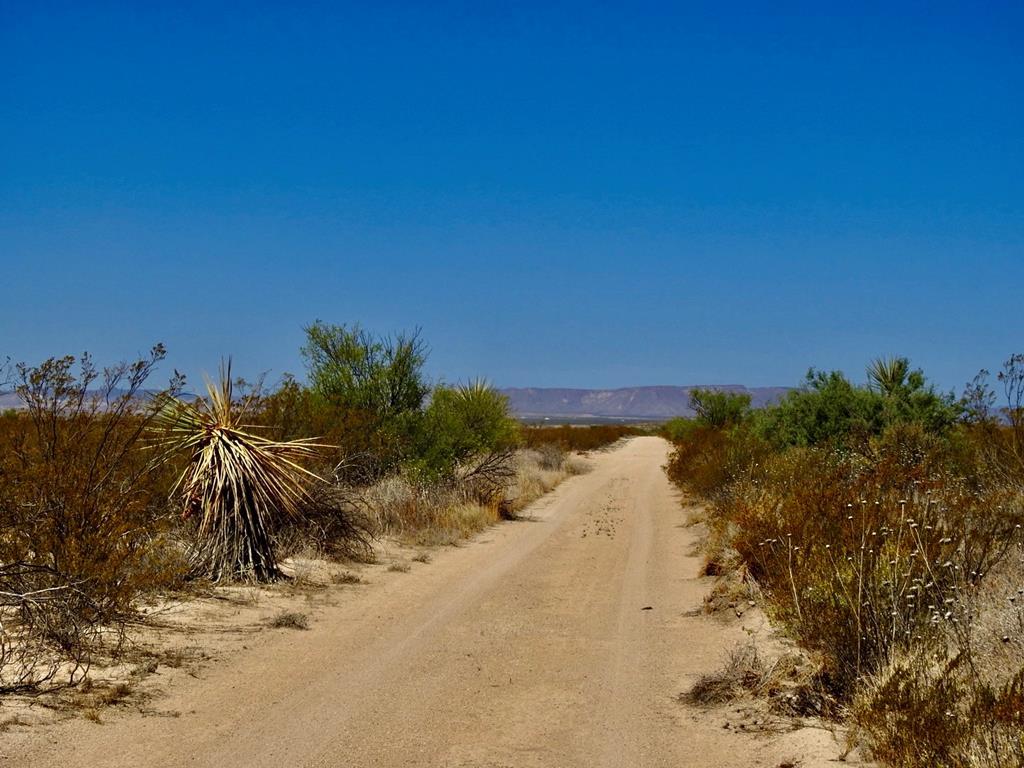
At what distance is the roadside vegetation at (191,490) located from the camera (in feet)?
26.7

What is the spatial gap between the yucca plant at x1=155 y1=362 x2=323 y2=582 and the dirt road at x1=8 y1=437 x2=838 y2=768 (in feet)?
5.12

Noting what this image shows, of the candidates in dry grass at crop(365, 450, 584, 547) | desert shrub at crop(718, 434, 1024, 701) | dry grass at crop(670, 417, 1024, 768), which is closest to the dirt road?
dry grass at crop(670, 417, 1024, 768)

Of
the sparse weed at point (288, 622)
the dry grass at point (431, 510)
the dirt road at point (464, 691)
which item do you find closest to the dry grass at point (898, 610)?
the dirt road at point (464, 691)

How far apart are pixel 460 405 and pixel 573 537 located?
9027mm

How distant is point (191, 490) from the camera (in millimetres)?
11969

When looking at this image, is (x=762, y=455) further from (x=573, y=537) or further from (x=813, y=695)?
(x=813, y=695)

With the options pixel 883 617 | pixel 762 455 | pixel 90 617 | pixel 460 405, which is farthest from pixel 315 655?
pixel 460 405

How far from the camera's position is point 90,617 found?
8344mm

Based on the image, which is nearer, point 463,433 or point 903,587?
point 903,587

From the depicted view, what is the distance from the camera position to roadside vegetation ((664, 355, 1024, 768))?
5312mm

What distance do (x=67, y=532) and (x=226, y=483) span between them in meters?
3.49

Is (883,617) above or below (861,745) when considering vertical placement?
above

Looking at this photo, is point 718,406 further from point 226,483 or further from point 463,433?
point 226,483

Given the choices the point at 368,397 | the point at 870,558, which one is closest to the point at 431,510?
the point at 368,397
